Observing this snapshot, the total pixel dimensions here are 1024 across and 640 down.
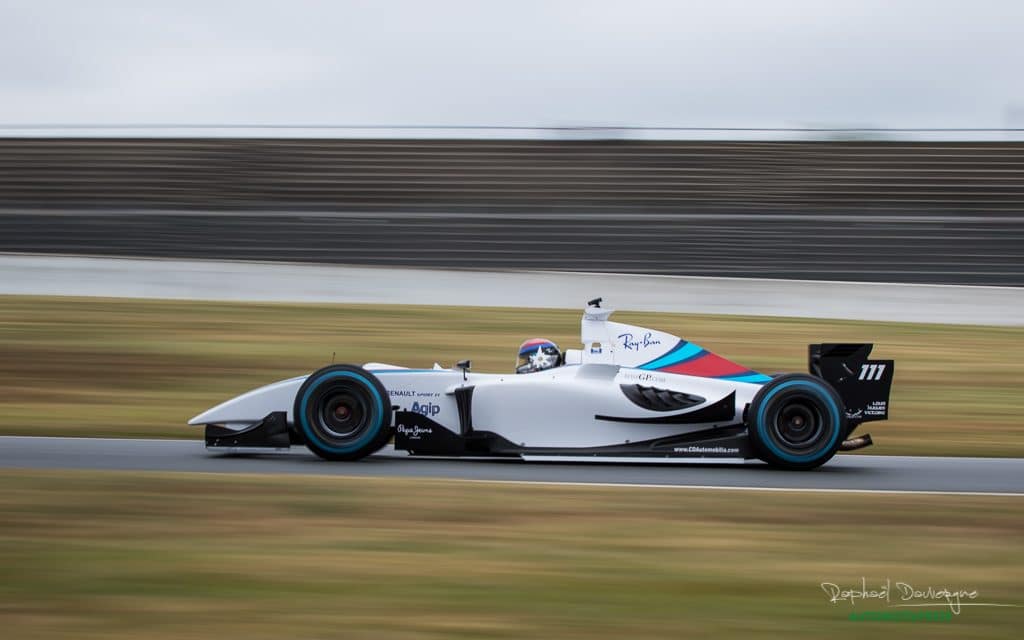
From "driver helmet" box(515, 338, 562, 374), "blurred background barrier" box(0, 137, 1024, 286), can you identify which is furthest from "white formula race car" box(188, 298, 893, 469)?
"blurred background barrier" box(0, 137, 1024, 286)

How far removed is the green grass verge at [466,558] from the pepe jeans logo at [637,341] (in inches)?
57.4

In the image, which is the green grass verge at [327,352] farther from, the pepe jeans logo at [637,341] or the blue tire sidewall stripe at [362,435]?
the pepe jeans logo at [637,341]

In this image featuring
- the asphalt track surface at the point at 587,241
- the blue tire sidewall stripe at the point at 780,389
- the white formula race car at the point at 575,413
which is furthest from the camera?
the asphalt track surface at the point at 587,241

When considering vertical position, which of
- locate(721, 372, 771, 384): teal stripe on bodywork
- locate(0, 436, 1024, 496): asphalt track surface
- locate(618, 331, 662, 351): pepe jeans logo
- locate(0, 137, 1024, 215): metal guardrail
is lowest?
locate(0, 436, 1024, 496): asphalt track surface

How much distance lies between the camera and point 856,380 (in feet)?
26.1

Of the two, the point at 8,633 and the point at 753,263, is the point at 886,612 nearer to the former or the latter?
the point at 8,633

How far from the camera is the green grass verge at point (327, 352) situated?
10.5m

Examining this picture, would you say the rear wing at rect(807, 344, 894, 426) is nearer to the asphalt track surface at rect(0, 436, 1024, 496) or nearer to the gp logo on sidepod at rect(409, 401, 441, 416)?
the asphalt track surface at rect(0, 436, 1024, 496)

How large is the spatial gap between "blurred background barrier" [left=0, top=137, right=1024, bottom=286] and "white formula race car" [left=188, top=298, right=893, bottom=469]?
12482mm

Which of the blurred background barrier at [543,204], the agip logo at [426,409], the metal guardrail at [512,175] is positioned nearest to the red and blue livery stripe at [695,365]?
the agip logo at [426,409]

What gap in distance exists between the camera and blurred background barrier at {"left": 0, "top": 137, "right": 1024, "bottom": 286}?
21.4 metres

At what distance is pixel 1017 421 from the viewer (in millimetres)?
11000

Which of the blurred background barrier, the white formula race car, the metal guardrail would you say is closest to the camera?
the white formula race car

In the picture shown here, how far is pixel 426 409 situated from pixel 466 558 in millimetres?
2653
